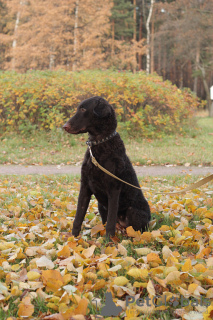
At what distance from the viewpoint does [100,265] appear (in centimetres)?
241

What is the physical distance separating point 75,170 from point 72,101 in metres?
3.85

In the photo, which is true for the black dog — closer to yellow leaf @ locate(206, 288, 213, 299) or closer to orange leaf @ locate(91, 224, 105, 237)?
orange leaf @ locate(91, 224, 105, 237)

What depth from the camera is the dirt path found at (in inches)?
274

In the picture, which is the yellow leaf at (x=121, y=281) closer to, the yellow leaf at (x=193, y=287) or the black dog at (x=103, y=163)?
the yellow leaf at (x=193, y=287)

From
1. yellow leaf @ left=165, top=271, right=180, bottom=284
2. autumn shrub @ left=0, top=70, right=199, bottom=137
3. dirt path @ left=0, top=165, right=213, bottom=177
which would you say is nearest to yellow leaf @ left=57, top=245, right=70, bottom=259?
yellow leaf @ left=165, top=271, right=180, bottom=284

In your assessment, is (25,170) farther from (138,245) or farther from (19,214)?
(138,245)

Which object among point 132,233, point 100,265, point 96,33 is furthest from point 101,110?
point 96,33

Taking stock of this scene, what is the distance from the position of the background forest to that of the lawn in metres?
17.8

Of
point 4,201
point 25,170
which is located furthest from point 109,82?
point 4,201

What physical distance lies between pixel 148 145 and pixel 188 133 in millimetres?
3040

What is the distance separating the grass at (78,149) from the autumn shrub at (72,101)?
0.45 m

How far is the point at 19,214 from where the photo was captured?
3.98 metres

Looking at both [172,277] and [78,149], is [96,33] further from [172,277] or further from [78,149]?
[172,277]

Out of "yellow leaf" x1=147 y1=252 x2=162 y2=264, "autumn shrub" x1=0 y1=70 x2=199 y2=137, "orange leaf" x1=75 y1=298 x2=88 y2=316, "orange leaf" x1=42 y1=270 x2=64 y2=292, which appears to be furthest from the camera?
"autumn shrub" x1=0 y1=70 x2=199 y2=137
